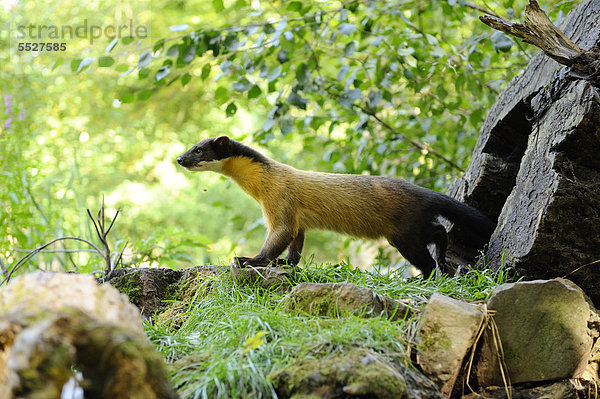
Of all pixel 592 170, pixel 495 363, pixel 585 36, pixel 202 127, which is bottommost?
pixel 202 127

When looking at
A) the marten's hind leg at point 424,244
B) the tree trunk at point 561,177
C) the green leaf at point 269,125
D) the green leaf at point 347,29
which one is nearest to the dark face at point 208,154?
the green leaf at point 269,125

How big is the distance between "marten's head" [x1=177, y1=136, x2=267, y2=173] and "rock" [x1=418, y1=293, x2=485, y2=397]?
9.77ft

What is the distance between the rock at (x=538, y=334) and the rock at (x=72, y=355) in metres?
2.01

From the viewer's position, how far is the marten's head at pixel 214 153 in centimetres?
566

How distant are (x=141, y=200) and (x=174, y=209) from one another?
0.85 m

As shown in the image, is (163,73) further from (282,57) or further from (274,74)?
(282,57)

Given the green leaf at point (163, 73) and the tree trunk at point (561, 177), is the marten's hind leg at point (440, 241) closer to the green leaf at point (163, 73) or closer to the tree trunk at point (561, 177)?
the tree trunk at point (561, 177)

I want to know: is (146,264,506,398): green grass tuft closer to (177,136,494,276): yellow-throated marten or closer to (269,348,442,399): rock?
(269,348,442,399): rock

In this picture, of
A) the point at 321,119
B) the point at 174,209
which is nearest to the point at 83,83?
the point at 174,209

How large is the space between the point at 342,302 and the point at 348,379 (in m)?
0.84

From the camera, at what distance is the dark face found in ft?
18.6

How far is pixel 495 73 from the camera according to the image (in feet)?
29.6

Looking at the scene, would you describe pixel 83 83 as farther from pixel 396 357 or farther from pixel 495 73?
pixel 396 357

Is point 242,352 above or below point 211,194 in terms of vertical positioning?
above
